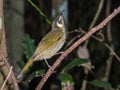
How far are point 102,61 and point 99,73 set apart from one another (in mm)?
150

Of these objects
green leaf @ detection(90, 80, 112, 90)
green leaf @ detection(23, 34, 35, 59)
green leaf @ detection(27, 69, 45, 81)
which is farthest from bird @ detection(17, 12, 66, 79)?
green leaf @ detection(90, 80, 112, 90)

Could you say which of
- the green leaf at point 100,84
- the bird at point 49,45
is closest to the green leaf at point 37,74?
the bird at point 49,45

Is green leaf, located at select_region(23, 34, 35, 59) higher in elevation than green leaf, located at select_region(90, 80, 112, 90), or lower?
higher

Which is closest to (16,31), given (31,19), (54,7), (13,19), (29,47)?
(13,19)

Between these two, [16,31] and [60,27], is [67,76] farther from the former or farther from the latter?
[16,31]

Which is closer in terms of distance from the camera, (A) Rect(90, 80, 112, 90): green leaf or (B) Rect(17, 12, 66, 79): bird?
(B) Rect(17, 12, 66, 79): bird

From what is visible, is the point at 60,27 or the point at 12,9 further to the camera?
the point at 12,9

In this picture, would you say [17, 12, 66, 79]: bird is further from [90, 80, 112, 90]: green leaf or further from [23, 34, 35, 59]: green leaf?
[90, 80, 112, 90]: green leaf

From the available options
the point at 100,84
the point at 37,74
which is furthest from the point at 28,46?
the point at 100,84

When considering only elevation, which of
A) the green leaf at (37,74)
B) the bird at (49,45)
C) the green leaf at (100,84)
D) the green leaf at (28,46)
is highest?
the green leaf at (28,46)

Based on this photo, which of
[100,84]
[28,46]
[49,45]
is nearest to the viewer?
[49,45]

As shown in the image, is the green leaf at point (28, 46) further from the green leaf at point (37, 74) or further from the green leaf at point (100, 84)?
the green leaf at point (100, 84)

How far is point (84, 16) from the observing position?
16.8 ft

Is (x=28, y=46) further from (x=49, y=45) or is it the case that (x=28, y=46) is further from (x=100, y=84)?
(x=100, y=84)
